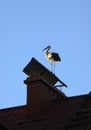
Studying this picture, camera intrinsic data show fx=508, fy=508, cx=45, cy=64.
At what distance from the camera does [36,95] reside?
19.8m

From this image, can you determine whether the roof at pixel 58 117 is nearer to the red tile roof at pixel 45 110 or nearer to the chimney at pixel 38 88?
the red tile roof at pixel 45 110

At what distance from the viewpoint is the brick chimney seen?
19.7 m

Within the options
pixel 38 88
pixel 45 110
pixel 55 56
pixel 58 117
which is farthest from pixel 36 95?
pixel 55 56

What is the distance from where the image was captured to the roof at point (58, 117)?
17734 mm

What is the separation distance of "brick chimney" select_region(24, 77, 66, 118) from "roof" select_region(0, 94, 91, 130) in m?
0.22

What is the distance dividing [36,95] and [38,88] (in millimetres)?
324

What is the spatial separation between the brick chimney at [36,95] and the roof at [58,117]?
0.22m

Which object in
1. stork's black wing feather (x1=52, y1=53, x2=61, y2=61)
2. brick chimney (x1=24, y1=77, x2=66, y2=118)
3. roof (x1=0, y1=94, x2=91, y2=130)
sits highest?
stork's black wing feather (x1=52, y1=53, x2=61, y2=61)

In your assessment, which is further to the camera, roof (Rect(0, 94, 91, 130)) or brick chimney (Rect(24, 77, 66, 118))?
brick chimney (Rect(24, 77, 66, 118))

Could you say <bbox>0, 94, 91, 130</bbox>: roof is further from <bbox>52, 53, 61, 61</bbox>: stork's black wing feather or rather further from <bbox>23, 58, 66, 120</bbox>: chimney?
<bbox>52, 53, 61, 61</bbox>: stork's black wing feather

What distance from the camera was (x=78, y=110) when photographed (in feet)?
61.5

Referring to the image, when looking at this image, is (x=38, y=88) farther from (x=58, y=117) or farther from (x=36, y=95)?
(x=58, y=117)

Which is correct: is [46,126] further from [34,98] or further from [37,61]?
[37,61]

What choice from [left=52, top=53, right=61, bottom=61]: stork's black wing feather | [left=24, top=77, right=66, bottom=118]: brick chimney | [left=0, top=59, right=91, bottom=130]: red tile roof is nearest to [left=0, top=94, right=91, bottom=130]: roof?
[left=0, top=59, right=91, bottom=130]: red tile roof
